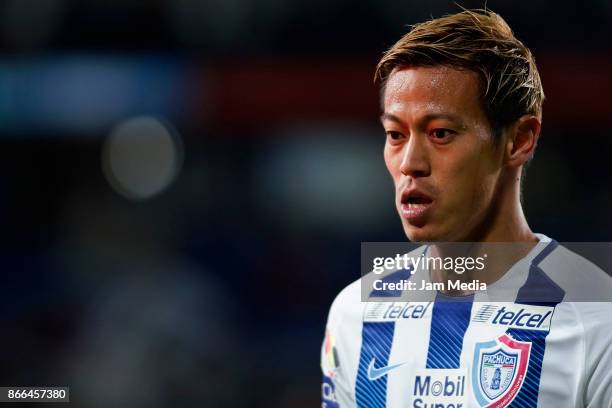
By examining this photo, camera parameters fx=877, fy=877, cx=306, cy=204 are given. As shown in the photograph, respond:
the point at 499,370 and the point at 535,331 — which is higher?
the point at 535,331

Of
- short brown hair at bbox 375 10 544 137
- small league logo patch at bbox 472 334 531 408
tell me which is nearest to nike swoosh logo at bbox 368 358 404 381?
small league logo patch at bbox 472 334 531 408

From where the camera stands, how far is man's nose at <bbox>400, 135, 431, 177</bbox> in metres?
2.39

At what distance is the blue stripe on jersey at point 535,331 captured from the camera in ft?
7.60

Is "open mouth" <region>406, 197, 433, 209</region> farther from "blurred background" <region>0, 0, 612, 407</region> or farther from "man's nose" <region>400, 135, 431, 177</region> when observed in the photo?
"blurred background" <region>0, 0, 612, 407</region>

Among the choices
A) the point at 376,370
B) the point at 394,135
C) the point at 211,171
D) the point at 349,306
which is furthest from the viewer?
the point at 211,171

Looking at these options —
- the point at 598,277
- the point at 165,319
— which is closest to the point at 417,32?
the point at 598,277

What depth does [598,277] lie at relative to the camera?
2.43m

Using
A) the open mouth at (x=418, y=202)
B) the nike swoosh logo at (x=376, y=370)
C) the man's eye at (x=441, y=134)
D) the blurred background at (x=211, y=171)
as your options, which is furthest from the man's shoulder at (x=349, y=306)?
the blurred background at (x=211, y=171)

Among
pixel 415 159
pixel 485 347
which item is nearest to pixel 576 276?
pixel 485 347

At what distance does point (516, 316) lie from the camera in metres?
2.45

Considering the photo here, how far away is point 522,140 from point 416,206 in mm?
371

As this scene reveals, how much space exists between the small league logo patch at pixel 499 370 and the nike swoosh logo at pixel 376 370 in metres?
0.26

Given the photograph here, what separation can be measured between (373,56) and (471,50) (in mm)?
6013

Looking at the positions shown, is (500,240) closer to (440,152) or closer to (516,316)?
(516,316)
